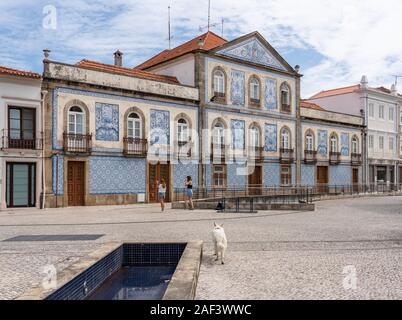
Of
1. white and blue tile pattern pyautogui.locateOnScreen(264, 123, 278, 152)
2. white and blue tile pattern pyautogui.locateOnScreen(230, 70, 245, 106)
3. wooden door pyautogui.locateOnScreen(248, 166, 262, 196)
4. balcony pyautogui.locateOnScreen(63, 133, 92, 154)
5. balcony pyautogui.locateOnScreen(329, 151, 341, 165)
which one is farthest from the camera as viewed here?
balcony pyautogui.locateOnScreen(329, 151, 341, 165)

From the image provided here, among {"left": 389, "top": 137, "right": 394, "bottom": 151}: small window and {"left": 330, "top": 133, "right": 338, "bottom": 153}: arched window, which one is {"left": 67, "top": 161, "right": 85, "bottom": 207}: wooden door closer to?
{"left": 330, "top": 133, "right": 338, "bottom": 153}: arched window

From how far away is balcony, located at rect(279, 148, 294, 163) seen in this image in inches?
1177

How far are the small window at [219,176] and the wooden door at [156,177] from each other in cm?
334

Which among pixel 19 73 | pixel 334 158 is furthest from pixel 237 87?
pixel 19 73

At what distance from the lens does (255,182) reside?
2852cm

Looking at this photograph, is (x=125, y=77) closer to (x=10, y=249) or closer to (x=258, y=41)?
(x=258, y=41)

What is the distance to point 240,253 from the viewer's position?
8.00 m

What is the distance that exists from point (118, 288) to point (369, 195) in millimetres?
27892

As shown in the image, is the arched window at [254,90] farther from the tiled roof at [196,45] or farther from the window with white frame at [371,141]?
the window with white frame at [371,141]

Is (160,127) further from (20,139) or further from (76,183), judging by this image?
(20,139)

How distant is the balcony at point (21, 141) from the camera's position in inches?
736

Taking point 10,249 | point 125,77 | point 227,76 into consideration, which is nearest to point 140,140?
point 125,77

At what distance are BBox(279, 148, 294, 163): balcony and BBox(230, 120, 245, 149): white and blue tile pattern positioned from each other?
3663mm

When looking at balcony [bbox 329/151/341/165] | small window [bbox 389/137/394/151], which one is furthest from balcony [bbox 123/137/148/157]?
small window [bbox 389/137/394/151]
